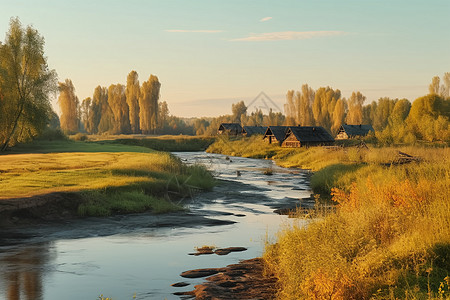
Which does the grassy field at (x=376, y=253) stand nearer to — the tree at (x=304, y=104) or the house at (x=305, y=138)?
the house at (x=305, y=138)

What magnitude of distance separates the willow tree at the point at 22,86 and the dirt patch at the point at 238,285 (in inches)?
1813

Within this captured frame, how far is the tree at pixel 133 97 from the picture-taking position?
131 m

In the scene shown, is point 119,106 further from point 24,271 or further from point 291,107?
point 24,271

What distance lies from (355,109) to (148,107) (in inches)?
2257

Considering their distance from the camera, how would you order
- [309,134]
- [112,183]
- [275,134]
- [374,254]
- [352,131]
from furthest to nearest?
[352,131], [275,134], [309,134], [112,183], [374,254]

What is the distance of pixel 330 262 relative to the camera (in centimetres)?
1020

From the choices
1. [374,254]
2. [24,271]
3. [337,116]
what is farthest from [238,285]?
[337,116]

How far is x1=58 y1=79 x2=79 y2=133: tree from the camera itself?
120 metres

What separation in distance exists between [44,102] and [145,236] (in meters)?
43.6

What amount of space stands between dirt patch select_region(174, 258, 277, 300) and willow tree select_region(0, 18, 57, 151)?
46.0 metres

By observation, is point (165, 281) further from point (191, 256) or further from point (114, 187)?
point (114, 187)

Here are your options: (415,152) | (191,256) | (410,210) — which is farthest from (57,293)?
(415,152)

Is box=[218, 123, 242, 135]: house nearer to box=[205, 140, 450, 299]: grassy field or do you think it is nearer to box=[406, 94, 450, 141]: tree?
box=[406, 94, 450, 141]: tree

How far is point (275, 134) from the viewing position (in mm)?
87312
